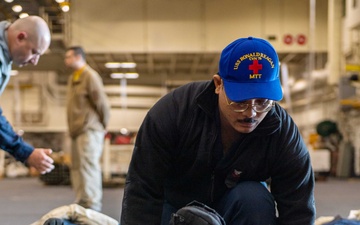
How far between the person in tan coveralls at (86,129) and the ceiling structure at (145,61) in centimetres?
467

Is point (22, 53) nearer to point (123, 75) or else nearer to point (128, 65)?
point (128, 65)

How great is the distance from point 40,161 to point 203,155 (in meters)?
0.79

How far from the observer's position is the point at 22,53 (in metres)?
2.12

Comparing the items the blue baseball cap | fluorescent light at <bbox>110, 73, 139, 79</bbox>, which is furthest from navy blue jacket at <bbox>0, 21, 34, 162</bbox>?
fluorescent light at <bbox>110, 73, 139, 79</bbox>

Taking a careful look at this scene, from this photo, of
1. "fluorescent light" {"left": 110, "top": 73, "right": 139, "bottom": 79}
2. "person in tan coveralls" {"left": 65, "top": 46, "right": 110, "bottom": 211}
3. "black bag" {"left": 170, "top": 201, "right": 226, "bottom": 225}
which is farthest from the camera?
"fluorescent light" {"left": 110, "top": 73, "right": 139, "bottom": 79}

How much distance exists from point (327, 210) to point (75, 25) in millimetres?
6822

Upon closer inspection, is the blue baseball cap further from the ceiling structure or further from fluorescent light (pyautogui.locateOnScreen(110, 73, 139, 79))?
fluorescent light (pyautogui.locateOnScreen(110, 73, 139, 79))

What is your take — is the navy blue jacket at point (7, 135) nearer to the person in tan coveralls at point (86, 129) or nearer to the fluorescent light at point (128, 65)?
the person in tan coveralls at point (86, 129)

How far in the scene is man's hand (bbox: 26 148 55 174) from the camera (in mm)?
2115

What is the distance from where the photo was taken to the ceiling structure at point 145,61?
8.92 meters

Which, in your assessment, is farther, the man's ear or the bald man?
the bald man

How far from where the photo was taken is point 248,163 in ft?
5.28

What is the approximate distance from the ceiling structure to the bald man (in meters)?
6.44

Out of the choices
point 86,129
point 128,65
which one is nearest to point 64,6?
point 128,65
